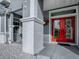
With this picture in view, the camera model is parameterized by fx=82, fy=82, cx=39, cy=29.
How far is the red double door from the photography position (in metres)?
6.68

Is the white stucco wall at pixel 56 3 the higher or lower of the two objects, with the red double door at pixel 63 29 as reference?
higher

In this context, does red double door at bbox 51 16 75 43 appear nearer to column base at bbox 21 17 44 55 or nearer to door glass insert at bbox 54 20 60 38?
door glass insert at bbox 54 20 60 38

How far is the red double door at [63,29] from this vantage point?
668cm

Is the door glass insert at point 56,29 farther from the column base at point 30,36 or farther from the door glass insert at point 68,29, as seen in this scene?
the column base at point 30,36

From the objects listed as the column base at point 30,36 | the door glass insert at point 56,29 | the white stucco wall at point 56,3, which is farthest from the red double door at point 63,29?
the column base at point 30,36

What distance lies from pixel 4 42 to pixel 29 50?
4316 mm

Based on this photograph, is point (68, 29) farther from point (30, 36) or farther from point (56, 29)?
point (30, 36)

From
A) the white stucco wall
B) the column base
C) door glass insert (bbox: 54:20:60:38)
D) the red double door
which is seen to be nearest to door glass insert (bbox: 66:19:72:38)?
the red double door

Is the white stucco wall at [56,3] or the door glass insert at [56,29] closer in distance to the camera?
the white stucco wall at [56,3]

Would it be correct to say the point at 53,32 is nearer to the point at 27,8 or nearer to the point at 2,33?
the point at 27,8

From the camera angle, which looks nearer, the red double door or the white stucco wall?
the white stucco wall

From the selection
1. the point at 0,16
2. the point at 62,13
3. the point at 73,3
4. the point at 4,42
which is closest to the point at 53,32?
the point at 62,13

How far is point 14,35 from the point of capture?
8.04 m

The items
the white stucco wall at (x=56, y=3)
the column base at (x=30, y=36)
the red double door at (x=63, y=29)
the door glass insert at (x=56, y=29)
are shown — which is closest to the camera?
the column base at (x=30, y=36)
